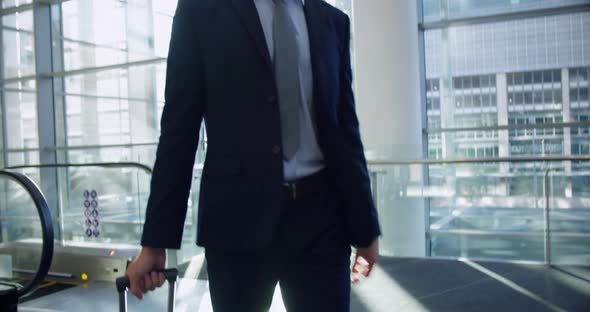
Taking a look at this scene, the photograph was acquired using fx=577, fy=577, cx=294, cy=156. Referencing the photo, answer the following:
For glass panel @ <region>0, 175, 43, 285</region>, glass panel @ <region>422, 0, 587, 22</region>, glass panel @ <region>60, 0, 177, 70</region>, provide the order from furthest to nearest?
glass panel @ <region>60, 0, 177, 70</region>
glass panel @ <region>422, 0, 587, 22</region>
glass panel @ <region>0, 175, 43, 285</region>

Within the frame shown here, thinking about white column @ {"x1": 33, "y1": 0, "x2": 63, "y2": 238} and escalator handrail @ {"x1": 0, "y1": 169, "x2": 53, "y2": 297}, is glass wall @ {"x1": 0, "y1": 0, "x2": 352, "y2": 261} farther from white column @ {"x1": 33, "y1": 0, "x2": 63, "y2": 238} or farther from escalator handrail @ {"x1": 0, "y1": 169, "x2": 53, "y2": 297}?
escalator handrail @ {"x1": 0, "y1": 169, "x2": 53, "y2": 297}

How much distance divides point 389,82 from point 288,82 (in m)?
7.07

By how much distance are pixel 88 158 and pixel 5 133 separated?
78.9 inches

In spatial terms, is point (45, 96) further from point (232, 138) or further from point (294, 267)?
point (294, 267)

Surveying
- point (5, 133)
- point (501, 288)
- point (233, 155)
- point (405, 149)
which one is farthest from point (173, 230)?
point (5, 133)

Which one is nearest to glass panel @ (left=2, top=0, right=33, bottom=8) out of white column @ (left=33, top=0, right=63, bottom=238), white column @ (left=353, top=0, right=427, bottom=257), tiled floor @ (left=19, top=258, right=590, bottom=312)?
white column @ (left=33, top=0, right=63, bottom=238)

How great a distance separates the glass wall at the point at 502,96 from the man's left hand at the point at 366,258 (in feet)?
22.3

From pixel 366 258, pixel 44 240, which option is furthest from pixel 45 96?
pixel 366 258

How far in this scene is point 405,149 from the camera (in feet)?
27.3

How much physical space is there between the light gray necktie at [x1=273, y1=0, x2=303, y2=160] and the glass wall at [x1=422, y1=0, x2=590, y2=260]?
699 cm

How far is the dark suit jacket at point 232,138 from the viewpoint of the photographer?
127cm

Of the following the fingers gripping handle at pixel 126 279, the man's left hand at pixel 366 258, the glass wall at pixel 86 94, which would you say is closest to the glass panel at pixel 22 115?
the glass wall at pixel 86 94

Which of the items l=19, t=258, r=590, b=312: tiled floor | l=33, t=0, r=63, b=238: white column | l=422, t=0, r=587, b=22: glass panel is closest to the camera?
l=19, t=258, r=590, b=312: tiled floor

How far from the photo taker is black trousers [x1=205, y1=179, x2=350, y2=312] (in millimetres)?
1260
